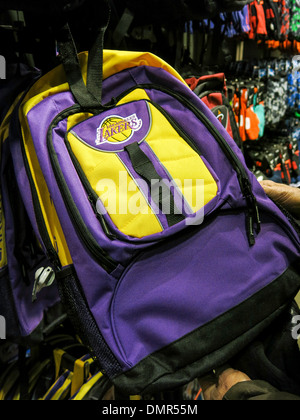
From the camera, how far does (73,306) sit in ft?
1.85

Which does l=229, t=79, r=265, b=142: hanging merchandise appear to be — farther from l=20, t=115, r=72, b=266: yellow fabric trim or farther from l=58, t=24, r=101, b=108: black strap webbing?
l=20, t=115, r=72, b=266: yellow fabric trim

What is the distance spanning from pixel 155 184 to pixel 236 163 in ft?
0.54

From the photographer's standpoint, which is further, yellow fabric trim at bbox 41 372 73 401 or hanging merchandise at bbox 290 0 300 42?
hanging merchandise at bbox 290 0 300 42

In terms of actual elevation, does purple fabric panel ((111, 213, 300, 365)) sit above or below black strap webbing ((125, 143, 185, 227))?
below

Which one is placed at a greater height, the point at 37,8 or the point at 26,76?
the point at 37,8

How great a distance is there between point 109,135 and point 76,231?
19 centimetres

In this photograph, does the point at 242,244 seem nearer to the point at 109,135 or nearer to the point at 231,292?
the point at 231,292

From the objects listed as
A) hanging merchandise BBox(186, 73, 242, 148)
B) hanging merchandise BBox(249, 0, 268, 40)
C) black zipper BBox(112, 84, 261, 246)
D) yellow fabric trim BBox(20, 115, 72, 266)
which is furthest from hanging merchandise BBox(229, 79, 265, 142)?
yellow fabric trim BBox(20, 115, 72, 266)

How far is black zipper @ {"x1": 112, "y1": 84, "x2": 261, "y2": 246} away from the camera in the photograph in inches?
24.1

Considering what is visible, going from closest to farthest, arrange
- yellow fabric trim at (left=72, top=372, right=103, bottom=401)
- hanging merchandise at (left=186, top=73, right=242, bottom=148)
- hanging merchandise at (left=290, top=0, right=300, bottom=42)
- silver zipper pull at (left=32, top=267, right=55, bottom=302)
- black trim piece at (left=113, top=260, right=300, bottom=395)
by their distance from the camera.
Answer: black trim piece at (left=113, top=260, right=300, bottom=395) < silver zipper pull at (left=32, top=267, right=55, bottom=302) < yellow fabric trim at (left=72, top=372, right=103, bottom=401) < hanging merchandise at (left=186, top=73, right=242, bottom=148) < hanging merchandise at (left=290, top=0, right=300, bottom=42)

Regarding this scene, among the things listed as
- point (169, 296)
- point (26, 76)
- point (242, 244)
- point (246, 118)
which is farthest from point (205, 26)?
point (169, 296)

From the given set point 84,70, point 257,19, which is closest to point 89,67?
point 84,70

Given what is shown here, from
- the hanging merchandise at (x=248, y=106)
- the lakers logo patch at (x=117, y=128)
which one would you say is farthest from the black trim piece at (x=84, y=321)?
the hanging merchandise at (x=248, y=106)

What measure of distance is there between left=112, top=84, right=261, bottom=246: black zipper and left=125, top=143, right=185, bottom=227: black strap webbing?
0.44 feet
